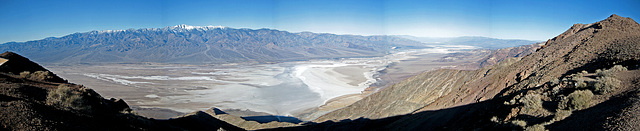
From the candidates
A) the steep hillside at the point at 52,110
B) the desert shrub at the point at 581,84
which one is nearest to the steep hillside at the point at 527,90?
the desert shrub at the point at 581,84

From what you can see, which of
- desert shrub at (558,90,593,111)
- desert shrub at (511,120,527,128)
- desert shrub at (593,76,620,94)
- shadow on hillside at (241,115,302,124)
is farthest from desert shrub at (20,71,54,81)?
desert shrub at (593,76,620,94)

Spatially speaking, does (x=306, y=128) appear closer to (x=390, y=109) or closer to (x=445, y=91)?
(x=390, y=109)

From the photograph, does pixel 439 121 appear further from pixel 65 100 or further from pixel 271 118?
pixel 271 118

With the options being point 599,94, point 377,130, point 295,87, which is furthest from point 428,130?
point 295,87

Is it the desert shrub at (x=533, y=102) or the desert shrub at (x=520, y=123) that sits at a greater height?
the desert shrub at (x=533, y=102)

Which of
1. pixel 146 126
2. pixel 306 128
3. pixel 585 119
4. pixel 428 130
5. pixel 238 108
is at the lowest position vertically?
pixel 238 108

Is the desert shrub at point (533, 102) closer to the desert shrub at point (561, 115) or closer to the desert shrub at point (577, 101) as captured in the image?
the desert shrub at point (577, 101)

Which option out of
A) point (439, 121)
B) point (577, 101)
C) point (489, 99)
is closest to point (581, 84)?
point (577, 101)
